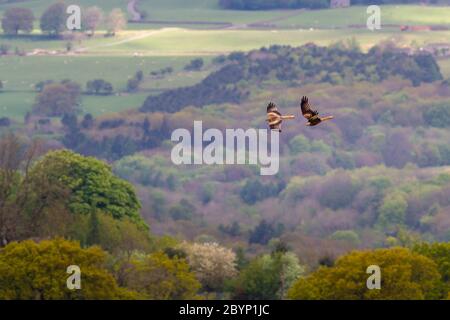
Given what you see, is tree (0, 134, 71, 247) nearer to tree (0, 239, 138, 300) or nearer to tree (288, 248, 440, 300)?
tree (0, 239, 138, 300)

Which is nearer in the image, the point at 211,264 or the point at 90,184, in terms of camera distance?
the point at 211,264

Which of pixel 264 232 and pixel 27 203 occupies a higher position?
pixel 264 232

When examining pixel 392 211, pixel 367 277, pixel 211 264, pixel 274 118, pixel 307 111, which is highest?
pixel 392 211

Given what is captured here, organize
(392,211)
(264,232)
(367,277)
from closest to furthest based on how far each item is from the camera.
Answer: (367,277)
(264,232)
(392,211)

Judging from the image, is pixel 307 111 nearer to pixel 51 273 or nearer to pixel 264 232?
pixel 51 273

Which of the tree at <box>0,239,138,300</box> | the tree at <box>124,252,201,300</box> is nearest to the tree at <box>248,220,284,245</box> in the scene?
the tree at <box>124,252,201,300</box>

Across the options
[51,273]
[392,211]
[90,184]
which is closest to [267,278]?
[51,273]

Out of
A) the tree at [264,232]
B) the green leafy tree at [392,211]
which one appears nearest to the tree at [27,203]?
Result: the tree at [264,232]

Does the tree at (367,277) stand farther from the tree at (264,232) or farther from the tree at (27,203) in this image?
the tree at (264,232)
